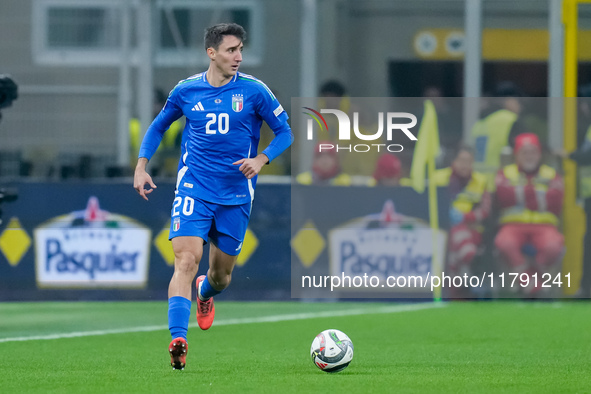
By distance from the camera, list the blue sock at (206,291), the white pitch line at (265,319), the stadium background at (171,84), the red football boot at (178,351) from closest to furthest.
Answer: the red football boot at (178,351) → the blue sock at (206,291) → the white pitch line at (265,319) → the stadium background at (171,84)

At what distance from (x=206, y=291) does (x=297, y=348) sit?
2.38 feet

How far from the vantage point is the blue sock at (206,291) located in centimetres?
815

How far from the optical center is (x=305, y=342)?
881 cm

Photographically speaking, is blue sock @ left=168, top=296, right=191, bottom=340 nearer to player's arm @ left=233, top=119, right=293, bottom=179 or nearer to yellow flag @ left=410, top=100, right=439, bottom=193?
player's arm @ left=233, top=119, right=293, bottom=179

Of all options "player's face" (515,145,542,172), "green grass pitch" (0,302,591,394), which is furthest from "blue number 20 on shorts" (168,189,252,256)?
"player's face" (515,145,542,172)

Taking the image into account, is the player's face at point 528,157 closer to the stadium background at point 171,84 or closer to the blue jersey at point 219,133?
the stadium background at point 171,84

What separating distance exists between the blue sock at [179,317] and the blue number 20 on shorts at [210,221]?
43 cm

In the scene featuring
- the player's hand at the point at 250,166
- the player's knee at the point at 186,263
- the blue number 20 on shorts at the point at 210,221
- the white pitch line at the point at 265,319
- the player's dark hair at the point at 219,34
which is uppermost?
the player's dark hair at the point at 219,34

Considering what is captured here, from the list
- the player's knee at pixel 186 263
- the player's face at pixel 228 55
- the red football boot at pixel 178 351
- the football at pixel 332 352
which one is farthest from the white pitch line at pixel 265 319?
the football at pixel 332 352

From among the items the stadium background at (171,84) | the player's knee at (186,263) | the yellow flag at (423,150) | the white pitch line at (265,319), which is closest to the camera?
the player's knee at (186,263)

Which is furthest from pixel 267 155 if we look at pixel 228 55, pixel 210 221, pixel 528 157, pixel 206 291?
pixel 528 157

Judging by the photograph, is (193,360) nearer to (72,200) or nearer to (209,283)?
(209,283)

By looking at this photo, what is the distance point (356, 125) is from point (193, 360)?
542 cm

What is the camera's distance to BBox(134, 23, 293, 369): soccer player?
23.5 feet
